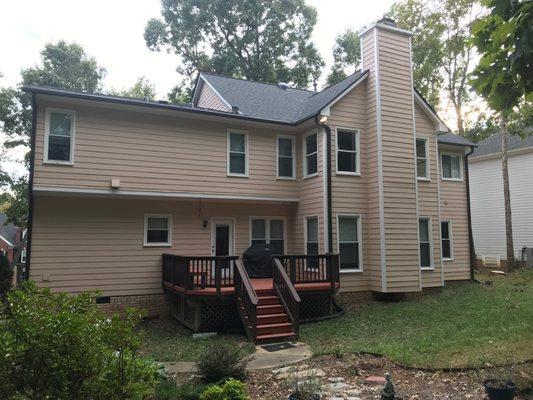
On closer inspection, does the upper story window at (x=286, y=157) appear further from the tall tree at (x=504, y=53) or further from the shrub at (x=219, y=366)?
the tall tree at (x=504, y=53)

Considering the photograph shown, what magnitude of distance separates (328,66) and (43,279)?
27.5 metres

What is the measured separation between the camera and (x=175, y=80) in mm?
30734

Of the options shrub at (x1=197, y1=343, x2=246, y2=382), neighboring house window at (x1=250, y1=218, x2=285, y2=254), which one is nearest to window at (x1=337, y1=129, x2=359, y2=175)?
neighboring house window at (x1=250, y1=218, x2=285, y2=254)

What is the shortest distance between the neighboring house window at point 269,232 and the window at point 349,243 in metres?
2.06

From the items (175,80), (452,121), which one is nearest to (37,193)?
(175,80)

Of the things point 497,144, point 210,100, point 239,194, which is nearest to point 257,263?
point 239,194

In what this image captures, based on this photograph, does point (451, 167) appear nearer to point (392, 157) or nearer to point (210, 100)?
point (392, 157)

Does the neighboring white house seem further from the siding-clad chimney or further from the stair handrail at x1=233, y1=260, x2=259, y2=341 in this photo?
the stair handrail at x1=233, y1=260, x2=259, y2=341

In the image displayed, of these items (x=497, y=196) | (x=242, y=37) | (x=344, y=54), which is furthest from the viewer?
(x=344, y=54)

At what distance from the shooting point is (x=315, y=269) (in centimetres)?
1114

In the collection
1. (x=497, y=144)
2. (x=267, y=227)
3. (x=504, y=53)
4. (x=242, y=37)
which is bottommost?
(x=267, y=227)

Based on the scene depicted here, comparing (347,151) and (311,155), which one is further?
(311,155)

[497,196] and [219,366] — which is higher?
[497,196]

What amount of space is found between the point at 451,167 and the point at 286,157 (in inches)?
282
